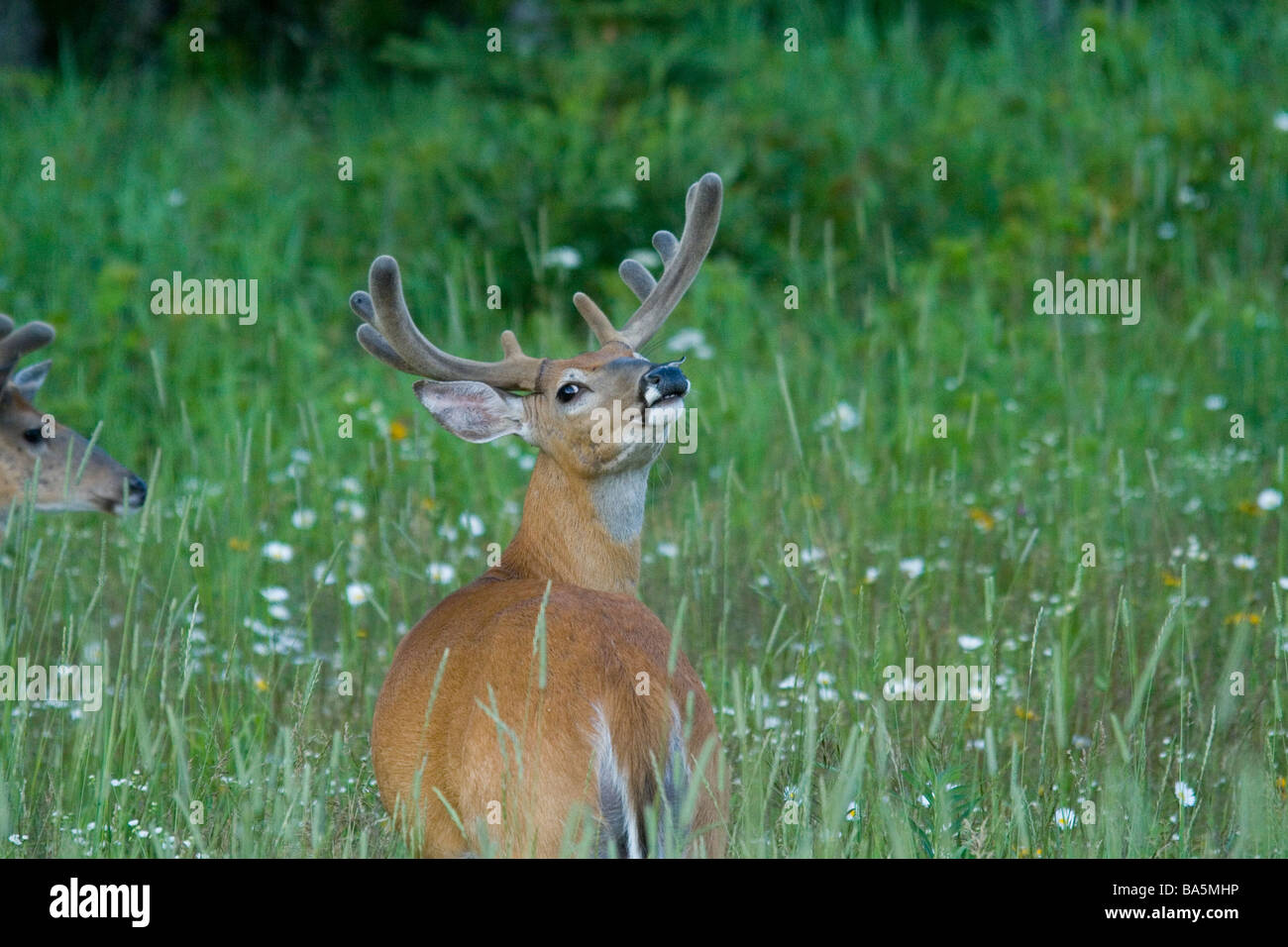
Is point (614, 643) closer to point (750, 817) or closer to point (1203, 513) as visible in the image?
point (750, 817)

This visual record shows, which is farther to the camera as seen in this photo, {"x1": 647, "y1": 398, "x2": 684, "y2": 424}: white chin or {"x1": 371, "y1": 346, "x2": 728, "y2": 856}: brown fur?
{"x1": 647, "y1": 398, "x2": 684, "y2": 424}: white chin

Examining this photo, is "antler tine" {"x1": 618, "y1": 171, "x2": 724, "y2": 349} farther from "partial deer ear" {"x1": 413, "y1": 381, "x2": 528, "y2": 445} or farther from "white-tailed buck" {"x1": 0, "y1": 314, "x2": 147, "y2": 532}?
"white-tailed buck" {"x1": 0, "y1": 314, "x2": 147, "y2": 532}

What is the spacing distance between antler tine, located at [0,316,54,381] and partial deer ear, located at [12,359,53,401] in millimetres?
250

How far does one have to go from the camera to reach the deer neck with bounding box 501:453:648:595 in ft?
12.8

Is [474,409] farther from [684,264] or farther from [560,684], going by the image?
[560,684]

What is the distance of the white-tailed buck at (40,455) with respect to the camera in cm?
516

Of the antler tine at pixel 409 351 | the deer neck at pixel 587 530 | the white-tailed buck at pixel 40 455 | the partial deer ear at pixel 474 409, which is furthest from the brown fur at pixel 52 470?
the deer neck at pixel 587 530

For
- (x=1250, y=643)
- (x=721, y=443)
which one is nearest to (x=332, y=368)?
(x=721, y=443)

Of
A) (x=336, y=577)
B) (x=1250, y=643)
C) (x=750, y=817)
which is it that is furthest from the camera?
(x=336, y=577)

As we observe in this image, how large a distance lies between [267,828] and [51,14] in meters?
11.1

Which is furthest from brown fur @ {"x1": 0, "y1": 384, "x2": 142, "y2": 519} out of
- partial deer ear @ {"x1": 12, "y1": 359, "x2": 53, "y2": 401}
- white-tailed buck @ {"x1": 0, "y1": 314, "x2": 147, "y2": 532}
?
partial deer ear @ {"x1": 12, "y1": 359, "x2": 53, "y2": 401}

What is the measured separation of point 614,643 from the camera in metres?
3.02

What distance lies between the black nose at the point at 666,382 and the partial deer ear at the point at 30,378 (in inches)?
99.6

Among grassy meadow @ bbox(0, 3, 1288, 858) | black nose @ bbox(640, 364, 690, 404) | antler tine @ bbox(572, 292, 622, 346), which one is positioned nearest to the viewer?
grassy meadow @ bbox(0, 3, 1288, 858)
